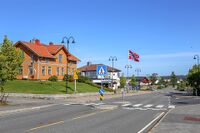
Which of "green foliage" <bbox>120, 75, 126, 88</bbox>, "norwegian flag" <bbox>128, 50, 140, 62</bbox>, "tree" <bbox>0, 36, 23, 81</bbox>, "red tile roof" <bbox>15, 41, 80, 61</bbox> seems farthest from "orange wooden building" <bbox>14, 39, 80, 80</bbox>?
"green foliage" <bbox>120, 75, 126, 88</bbox>

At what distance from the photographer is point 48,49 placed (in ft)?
237

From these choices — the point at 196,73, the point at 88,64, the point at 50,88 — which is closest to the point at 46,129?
the point at 50,88

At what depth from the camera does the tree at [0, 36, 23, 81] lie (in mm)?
30794

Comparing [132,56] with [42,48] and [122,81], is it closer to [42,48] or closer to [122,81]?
[42,48]

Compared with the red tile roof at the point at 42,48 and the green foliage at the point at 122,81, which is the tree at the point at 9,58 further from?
the green foliage at the point at 122,81

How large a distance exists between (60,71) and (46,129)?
58558 millimetres

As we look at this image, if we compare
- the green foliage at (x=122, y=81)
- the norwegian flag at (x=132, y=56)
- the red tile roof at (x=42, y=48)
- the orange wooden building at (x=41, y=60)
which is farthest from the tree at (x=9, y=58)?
the green foliage at (x=122, y=81)

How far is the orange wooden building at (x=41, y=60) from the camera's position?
65.8m

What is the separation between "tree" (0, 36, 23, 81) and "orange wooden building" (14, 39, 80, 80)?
30593mm

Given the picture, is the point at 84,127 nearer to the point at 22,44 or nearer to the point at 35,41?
the point at 22,44

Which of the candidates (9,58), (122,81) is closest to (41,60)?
(9,58)

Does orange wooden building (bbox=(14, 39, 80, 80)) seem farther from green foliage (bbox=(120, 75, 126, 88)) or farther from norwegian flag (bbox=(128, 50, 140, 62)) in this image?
green foliage (bbox=(120, 75, 126, 88))

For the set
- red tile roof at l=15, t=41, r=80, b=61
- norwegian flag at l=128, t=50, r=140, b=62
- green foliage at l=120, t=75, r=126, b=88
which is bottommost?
green foliage at l=120, t=75, r=126, b=88

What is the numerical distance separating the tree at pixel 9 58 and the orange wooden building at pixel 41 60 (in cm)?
3059
